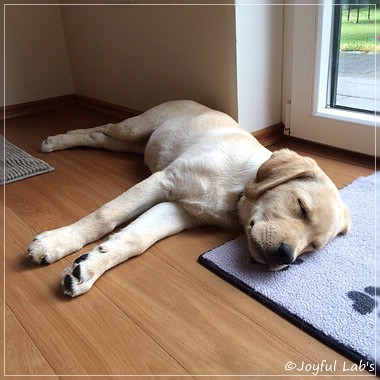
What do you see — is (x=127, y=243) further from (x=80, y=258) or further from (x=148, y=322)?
(x=148, y=322)

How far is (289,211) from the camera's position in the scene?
46.5 inches

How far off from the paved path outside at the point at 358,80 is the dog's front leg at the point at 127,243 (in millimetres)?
977

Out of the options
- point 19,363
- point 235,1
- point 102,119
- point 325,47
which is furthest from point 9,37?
point 19,363

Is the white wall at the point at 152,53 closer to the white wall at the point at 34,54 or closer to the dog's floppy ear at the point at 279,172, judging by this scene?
the white wall at the point at 34,54

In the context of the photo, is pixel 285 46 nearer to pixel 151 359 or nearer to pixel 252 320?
pixel 252 320

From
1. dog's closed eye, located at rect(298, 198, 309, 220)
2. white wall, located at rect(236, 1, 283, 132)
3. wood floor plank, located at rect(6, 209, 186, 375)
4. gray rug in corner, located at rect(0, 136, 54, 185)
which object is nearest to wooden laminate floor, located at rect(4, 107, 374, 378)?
wood floor plank, located at rect(6, 209, 186, 375)

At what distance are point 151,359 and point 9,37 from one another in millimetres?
2544

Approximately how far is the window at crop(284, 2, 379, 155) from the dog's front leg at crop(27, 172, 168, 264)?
0.89 meters

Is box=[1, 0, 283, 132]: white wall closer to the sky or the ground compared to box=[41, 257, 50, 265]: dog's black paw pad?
closer to the sky

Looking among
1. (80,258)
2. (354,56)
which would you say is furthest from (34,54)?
(80,258)

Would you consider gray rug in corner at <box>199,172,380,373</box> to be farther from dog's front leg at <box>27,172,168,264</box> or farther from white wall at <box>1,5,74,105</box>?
white wall at <box>1,5,74,105</box>

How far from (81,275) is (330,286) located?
0.66m

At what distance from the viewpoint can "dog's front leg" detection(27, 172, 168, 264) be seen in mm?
1272

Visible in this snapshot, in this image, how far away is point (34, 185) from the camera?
1.83 m
